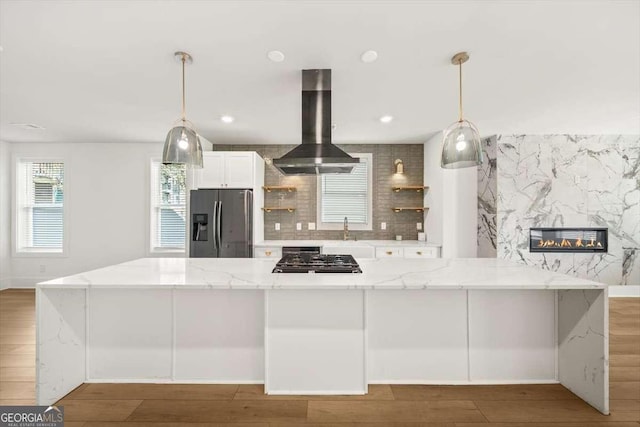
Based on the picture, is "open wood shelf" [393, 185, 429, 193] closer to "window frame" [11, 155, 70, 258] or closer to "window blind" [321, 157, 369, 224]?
"window blind" [321, 157, 369, 224]

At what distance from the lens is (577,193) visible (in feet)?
15.3

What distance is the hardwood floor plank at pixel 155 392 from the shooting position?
6.79 ft

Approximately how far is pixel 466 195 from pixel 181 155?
4.06m

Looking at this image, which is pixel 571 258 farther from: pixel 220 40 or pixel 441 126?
pixel 220 40

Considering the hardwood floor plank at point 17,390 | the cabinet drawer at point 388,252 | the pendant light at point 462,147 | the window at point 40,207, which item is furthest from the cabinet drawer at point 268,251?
the window at point 40,207

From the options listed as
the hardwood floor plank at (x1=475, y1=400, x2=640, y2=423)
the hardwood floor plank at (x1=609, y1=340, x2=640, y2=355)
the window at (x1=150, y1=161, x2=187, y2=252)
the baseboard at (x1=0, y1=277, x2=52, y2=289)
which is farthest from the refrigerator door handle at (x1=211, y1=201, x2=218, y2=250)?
the hardwood floor plank at (x1=609, y1=340, x2=640, y2=355)

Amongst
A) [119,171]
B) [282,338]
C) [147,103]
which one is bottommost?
[282,338]

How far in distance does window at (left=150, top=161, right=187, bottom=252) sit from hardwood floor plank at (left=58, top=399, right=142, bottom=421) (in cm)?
333

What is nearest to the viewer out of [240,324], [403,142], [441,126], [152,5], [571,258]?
[152,5]

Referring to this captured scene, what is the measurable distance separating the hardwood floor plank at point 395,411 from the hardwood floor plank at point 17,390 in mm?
1878

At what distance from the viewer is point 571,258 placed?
4.68 m

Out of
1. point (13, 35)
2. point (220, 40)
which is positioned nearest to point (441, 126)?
point (220, 40)

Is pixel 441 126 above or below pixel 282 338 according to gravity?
above

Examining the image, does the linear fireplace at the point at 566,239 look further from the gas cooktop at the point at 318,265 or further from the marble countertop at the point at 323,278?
the gas cooktop at the point at 318,265
